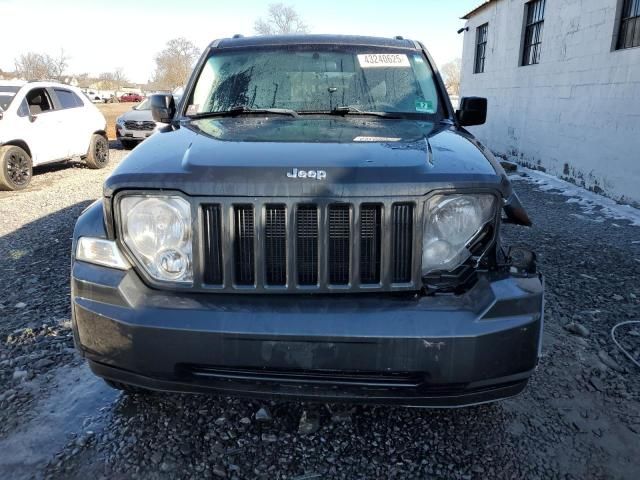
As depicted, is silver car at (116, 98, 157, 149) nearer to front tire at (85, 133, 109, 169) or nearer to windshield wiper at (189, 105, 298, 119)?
front tire at (85, 133, 109, 169)

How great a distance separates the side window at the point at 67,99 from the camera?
9977mm

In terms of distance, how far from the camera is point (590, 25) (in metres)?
8.23

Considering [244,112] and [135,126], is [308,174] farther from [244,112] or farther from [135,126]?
[135,126]

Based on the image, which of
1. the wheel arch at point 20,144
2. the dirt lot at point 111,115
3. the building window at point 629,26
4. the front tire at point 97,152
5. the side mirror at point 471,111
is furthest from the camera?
the dirt lot at point 111,115

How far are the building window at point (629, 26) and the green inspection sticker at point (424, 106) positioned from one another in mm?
5695

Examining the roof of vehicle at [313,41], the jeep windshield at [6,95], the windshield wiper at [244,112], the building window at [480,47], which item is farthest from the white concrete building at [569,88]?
the jeep windshield at [6,95]

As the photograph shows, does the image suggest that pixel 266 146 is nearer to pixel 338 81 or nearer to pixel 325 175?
pixel 325 175

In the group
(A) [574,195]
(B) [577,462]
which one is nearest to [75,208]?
(B) [577,462]

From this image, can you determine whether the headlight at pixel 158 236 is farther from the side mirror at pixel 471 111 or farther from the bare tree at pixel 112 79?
the bare tree at pixel 112 79

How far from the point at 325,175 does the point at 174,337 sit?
2.66ft

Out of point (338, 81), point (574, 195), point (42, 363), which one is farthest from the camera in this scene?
point (574, 195)

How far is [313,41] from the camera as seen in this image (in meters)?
3.51

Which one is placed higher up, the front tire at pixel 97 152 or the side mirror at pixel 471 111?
the side mirror at pixel 471 111

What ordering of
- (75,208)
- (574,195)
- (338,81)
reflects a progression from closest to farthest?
(338,81)
(75,208)
(574,195)
